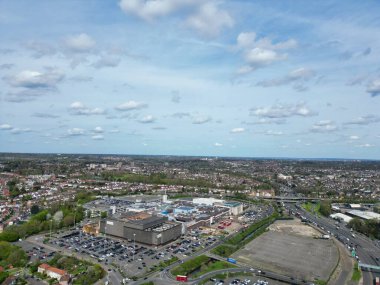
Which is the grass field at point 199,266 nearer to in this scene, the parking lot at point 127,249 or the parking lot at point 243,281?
the parking lot at point 243,281

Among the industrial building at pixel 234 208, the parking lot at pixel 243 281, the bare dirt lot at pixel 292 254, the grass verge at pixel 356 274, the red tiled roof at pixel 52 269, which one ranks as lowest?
the grass verge at pixel 356 274

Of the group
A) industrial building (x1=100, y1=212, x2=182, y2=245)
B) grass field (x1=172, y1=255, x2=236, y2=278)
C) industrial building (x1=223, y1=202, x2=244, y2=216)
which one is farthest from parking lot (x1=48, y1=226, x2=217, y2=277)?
industrial building (x1=223, y1=202, x2=244, y2=216)

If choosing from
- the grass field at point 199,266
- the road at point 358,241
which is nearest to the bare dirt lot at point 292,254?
the grass field at point 199,266

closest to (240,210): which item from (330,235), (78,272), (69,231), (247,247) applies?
(330,235)

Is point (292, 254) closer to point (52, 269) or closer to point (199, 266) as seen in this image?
point (199, 266)

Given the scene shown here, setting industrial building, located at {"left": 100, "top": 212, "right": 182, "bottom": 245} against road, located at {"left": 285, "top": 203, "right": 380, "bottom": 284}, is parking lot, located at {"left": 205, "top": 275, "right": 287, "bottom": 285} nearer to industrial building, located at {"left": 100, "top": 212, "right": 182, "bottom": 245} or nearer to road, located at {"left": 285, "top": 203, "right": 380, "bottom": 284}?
road, located at {"left": 285, "top": 203, "right": 380, "bottom": 284}
